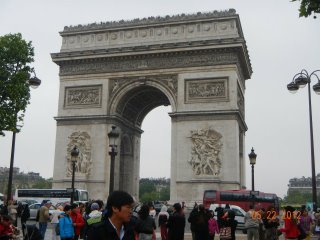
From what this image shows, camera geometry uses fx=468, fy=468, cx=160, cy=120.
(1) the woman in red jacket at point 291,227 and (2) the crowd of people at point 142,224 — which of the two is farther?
(1) the woman in red jacket at point 291,227

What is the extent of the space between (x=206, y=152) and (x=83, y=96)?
433 inches

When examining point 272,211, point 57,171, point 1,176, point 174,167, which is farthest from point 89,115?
point 1,176

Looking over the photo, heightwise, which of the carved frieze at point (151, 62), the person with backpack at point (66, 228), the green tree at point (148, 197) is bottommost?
the person with backpack at point (66, 228)

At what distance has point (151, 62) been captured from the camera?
35.9 metres

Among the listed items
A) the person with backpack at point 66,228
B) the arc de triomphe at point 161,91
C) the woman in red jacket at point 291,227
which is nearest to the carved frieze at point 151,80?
the arc de triomphe at point 161,91

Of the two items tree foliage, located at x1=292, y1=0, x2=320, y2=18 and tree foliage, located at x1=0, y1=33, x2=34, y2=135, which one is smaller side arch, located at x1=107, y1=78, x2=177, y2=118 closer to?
tree foliage, located at x1=0, y1=33, x2=34, y2=135

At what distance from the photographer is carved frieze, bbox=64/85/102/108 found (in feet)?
120

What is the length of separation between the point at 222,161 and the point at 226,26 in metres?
9.99

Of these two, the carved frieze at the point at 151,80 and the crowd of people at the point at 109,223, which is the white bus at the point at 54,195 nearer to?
the carved frieze at the point at 151,80

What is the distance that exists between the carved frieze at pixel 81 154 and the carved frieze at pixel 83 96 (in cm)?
240

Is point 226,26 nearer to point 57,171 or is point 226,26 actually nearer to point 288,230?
point 57,171

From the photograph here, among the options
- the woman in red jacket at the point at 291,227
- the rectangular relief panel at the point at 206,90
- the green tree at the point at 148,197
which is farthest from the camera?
the green tree at the point at 148,197

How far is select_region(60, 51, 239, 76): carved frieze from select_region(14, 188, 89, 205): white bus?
9.56 metres

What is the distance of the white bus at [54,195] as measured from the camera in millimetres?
33153
